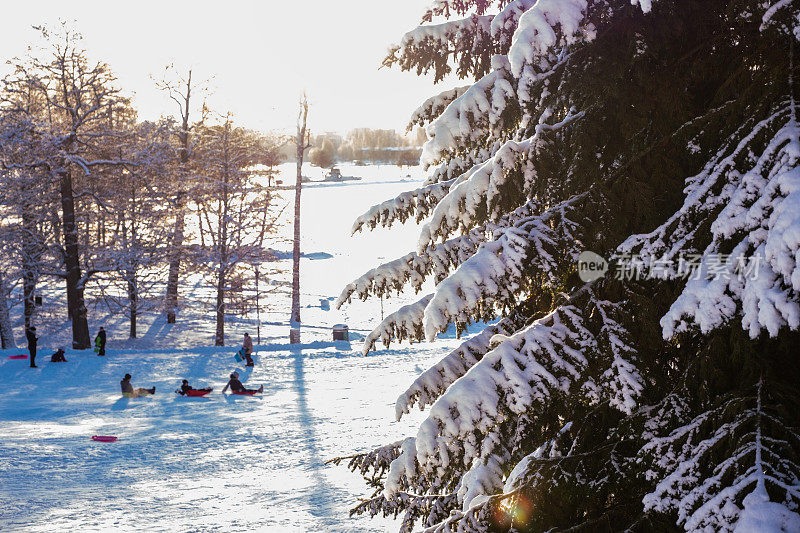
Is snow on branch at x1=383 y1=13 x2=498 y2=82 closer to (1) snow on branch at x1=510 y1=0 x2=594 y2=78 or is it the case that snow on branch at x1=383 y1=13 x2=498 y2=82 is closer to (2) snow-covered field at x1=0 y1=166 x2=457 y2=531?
(1) snow on branch at x1=510 y1=0 x2=594 y2=78

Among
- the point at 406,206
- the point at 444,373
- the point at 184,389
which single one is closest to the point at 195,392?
the point at 184,389

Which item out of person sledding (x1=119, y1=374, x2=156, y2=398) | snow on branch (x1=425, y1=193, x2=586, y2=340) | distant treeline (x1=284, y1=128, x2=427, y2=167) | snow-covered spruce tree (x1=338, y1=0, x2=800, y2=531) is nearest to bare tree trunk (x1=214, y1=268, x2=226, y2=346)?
person sledding (x1=119, y1=374, x2=156, y2=398)

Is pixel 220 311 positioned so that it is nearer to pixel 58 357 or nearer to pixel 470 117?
pixel 58 357

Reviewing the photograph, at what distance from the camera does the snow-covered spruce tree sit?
355 cm

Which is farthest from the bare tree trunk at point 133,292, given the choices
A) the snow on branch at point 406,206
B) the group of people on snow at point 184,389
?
the snow on branch at point 406,206

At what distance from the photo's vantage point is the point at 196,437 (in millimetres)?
15406

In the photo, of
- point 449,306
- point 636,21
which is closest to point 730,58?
point 636,21

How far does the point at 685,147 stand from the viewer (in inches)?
180

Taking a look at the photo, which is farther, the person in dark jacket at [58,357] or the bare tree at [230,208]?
the bare tree at [230,208]

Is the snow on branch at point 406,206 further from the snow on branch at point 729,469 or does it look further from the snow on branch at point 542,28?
the snow on branch at point 729,469

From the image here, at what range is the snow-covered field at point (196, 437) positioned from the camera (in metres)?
11.1

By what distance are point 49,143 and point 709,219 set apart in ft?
86.6

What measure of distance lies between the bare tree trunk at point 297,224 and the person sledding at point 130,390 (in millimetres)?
9292

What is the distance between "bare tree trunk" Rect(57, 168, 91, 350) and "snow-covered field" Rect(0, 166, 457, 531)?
184 centimetres
